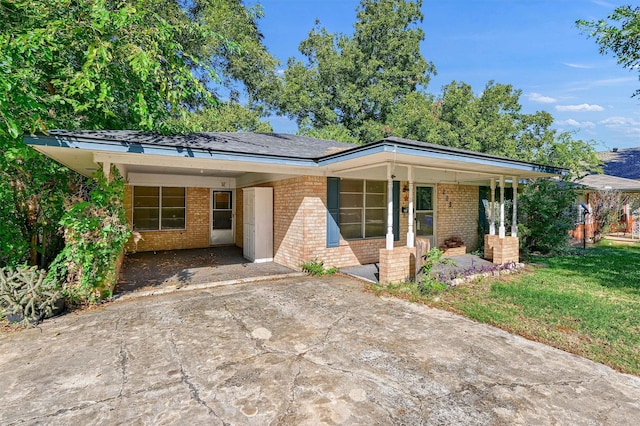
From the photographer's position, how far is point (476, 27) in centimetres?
1170

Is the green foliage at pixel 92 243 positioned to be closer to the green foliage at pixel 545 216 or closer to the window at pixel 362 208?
the window at pixel 362 208

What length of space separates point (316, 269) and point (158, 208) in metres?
7.09

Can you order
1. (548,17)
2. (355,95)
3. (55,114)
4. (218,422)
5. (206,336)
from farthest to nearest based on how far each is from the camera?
(355,95) → (548,17) → (55,114) → (206,336) → (218,422)

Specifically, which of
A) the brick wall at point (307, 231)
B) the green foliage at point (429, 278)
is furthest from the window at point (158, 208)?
the green foliage at point (429, 278)

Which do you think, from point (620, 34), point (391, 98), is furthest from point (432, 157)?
point (391, 98)

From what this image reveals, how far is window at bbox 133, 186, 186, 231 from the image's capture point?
445 inches

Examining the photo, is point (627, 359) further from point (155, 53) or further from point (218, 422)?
point (155, 53)

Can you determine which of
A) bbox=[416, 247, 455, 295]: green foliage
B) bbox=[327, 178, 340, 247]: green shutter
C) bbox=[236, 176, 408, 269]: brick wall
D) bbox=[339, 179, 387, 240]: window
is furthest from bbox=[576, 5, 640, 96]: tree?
bbox=[327, 178, 340, 247]: green shutter

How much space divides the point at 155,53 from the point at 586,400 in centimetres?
764

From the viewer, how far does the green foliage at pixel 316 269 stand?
772cm

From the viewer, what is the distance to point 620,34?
31.1 feet

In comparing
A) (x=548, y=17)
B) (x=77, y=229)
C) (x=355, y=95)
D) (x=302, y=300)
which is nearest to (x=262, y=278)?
(x=302, y=300)

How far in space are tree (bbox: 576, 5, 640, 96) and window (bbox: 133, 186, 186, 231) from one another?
1461 centimetres

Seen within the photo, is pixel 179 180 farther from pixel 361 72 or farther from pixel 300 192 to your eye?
pixel 361 72
